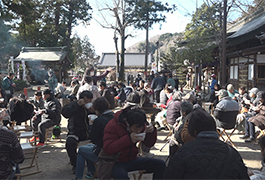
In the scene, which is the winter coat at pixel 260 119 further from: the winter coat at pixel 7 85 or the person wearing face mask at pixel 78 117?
the winter coat at pixel 7 85

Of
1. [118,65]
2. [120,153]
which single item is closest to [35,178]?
[120,153]

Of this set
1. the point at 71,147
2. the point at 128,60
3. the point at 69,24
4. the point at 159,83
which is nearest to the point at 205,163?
the point at 71,147

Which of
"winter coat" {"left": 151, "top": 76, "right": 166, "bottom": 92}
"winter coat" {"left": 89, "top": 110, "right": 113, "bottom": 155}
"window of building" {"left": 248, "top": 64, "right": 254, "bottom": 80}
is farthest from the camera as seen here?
"window of building" {"left": 248, "top": 64, "right": 254, "bottom": 80}

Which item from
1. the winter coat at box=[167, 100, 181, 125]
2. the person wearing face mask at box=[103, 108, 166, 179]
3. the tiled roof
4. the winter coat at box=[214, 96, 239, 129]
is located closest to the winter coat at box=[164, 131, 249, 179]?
the person wearing face mask at box=[103, 108, 166, 179]

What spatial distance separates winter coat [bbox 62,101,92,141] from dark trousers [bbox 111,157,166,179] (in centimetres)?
144

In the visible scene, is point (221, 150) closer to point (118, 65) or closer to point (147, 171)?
point (147, 171)

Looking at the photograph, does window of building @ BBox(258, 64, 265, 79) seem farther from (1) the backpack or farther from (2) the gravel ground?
(1) the backpack

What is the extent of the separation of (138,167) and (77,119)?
1611 mm

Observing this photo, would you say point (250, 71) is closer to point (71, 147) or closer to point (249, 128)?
point (249, 128)

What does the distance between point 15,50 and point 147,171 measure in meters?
26.7

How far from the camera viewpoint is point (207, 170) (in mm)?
1707

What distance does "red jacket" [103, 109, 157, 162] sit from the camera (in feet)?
8.30

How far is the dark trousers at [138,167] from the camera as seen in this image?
262 centimetres

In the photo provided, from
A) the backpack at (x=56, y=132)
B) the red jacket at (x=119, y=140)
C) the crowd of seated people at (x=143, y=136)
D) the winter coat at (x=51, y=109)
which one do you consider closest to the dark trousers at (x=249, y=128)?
the crowd of seated people at (x=143, y=136)
